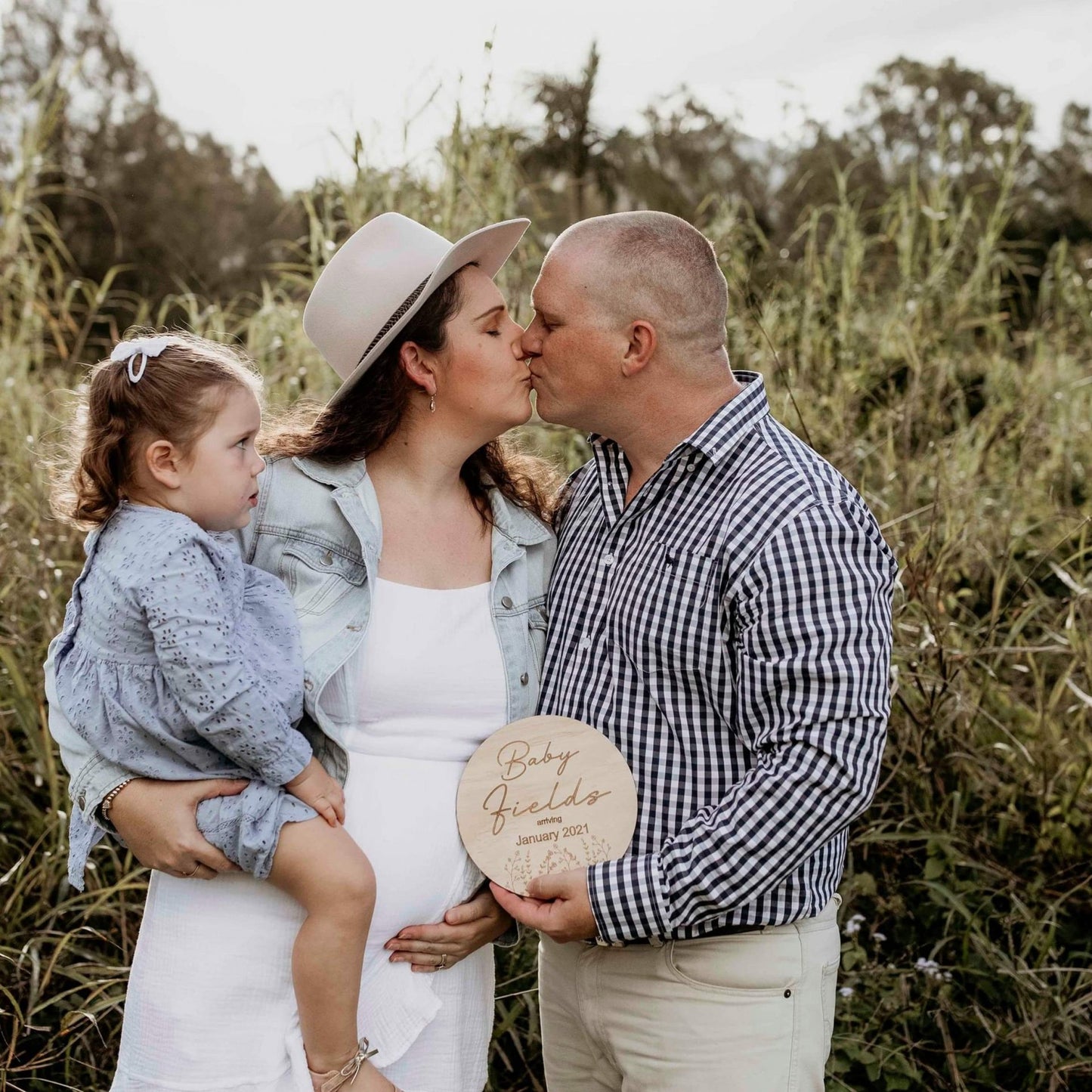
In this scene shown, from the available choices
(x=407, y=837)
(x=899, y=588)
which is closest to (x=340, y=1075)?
(x=407, y=837)

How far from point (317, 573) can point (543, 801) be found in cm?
60

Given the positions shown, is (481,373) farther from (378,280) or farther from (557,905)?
(557,905)

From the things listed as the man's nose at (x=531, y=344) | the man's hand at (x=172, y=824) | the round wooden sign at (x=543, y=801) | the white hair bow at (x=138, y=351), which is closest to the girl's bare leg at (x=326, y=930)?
the man's hand at (x=172, y=824)

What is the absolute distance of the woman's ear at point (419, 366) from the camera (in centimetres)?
239

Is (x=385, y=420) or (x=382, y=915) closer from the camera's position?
(x=382, y=915)

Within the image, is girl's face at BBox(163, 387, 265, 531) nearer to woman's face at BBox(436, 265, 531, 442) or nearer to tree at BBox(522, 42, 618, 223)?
woman's face at BBox(436, 265, 531, 442)

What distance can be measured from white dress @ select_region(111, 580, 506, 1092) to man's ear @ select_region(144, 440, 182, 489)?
0.44 metres

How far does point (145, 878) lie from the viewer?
3.03 m

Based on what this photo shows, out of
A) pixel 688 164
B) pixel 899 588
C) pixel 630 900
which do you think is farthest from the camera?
pixel 688 164

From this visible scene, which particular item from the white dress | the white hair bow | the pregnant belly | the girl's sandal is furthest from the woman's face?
the girl's sandal

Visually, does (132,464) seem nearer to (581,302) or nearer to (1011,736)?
(581,302)

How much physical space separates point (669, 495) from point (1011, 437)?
2.19 m

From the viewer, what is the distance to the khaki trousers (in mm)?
2016

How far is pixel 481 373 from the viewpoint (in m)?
2.34
